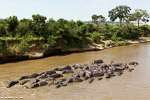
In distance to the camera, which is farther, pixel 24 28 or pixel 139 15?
pixel 139 15

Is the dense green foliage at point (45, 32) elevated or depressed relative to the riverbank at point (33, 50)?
elevated

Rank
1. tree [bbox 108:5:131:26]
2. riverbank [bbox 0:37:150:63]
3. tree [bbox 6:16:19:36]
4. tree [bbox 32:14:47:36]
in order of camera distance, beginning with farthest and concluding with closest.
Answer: tree [bbox 108:5:131:26] < tree [bbox 32:14:47:36] < tree [bbox 6:16:19:36] < riverbank [bbox 0:37:150:63]

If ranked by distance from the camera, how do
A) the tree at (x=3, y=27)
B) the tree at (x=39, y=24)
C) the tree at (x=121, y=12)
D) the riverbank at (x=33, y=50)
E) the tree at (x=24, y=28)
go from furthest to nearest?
the tree at (x=121, y=12) < the tree at (x=39, y=24) < the tree at (x=24, y=28) < the tree at (x=3, y=27) < the riverbank at (x=33, y=50)

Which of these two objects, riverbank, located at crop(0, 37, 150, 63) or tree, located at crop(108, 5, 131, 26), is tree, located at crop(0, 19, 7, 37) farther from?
tree, located at crop(108, 5, 131, 26)

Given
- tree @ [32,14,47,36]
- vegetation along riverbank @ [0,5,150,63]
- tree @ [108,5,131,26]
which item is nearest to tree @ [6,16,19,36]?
vegetation along riverbank @ [0,5,150,63]

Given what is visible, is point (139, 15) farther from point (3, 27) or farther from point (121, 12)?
point (3, 27)

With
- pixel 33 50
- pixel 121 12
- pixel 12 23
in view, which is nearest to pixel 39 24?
pixel 12 23

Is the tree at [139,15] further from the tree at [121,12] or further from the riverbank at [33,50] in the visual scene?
the riverbank at [33,50]

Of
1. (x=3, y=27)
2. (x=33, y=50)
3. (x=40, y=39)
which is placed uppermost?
(x=3, y=27)

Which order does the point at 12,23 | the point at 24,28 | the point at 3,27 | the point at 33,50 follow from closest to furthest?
the point at 33,50 → the point at 3,27 → the point at 12,23 → the point at 24,28

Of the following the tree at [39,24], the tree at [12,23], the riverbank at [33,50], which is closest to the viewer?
the riverbank at [33,50]

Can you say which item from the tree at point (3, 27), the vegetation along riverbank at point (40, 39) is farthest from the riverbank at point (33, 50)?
the tree at point (3, 27)

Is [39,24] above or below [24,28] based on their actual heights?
above

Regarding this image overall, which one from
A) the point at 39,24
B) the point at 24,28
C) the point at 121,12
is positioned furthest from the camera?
the point at 121,12
